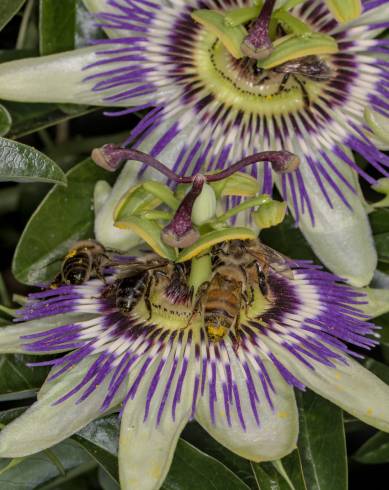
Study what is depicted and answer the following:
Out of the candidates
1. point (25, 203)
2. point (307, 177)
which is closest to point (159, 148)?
point (307, 177)

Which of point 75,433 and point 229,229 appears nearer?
Answer: point 229,229

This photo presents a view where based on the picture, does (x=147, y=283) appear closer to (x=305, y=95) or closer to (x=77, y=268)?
(x=77, y=268)

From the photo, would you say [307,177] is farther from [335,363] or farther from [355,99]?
[335,363]

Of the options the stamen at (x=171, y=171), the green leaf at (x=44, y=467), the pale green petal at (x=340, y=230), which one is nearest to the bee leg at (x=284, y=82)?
the pale green petal at (x=340, y=230)

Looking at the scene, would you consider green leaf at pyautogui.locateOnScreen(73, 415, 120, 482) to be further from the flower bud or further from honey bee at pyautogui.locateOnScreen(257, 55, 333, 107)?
honey bee at pyautogui.locateOnScreen(257, 55, 333, 107)

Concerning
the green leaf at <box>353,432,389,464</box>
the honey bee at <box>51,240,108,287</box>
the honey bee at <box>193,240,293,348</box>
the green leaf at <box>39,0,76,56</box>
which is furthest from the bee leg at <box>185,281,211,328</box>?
the green leaf at <box>39,0,76,56</box>

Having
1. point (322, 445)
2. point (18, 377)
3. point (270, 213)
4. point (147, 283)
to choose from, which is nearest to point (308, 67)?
point (270, 213)

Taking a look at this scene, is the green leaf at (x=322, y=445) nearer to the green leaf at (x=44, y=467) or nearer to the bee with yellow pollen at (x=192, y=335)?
the bee with yellow pollen at (x=192, y=335)
